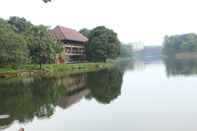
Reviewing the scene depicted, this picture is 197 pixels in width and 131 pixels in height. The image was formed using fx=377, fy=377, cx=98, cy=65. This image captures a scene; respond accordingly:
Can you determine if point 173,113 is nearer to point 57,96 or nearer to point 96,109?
point 96,109

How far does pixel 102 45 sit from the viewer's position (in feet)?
225

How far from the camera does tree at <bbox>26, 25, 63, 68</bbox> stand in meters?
48.6

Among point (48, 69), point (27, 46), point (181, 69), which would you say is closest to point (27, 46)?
point (27, 46)

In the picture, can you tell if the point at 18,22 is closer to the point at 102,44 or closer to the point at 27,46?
the point at 102,44

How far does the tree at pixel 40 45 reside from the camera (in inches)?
1914

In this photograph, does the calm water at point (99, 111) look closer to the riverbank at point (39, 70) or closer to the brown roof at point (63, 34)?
the riverbank at point (39, 70)

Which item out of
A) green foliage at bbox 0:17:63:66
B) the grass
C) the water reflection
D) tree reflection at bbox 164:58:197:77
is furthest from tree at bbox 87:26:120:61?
the water reflection

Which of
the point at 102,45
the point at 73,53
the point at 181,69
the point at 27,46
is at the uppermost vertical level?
the point at 102,45

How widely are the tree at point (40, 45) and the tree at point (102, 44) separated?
62.0ft

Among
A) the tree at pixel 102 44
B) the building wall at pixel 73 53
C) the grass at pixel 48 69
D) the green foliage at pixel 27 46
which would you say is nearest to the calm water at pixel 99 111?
the grass at pixel 48 69

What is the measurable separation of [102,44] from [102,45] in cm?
23

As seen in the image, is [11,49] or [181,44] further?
[181,44]

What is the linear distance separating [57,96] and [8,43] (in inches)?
762

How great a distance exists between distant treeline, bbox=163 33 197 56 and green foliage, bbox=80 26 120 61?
62663 mm
